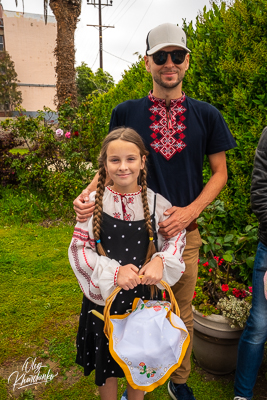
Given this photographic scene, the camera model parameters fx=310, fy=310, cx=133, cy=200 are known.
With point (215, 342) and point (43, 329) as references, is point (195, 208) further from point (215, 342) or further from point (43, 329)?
point (43, 329)

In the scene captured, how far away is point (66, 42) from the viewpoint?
9477 millimetres

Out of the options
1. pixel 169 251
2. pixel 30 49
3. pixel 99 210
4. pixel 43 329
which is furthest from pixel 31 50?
pixel 169 251

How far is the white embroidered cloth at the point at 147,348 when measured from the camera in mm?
1469

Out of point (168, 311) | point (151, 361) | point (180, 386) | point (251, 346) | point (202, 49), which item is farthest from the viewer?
point (202, 49)

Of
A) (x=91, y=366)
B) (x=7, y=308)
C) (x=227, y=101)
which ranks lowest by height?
(x=7, y=308)

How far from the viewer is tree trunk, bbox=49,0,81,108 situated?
30.7 feet

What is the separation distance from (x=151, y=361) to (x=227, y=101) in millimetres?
2672

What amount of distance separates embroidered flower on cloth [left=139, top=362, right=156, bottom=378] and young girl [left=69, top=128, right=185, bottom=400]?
0.40 meters

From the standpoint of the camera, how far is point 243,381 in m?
2.21

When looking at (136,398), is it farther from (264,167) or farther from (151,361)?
(264,167)

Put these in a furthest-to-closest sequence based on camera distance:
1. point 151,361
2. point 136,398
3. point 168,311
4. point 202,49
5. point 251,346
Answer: point 202,49 < point 251,346 < point 136,398 < point 168,311 < point 151,361

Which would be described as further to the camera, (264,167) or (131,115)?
(131,115)

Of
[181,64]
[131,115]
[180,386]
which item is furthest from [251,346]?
[181,64]

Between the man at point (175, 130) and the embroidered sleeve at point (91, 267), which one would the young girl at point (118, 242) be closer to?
the embroidered sleeve at point (91, 267)
